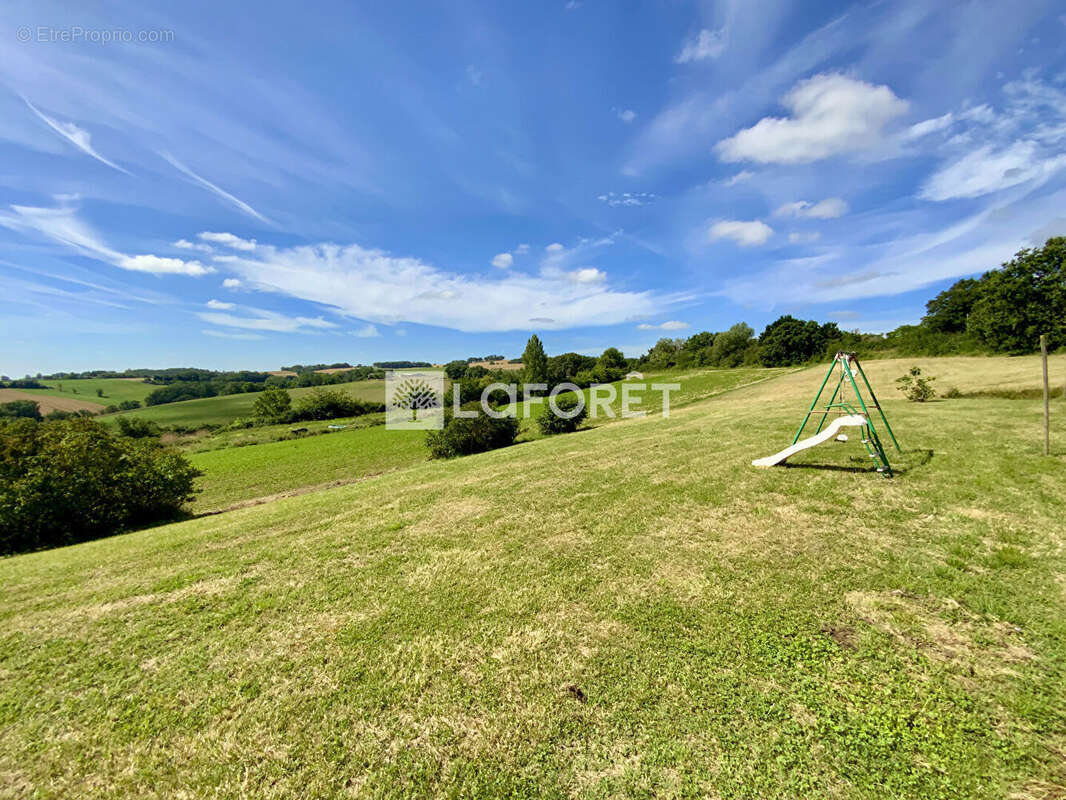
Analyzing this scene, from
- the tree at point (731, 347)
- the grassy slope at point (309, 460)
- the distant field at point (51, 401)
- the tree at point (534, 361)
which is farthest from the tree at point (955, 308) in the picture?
the distant field at point (51, 401)

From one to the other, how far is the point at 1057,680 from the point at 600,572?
3.94 meters

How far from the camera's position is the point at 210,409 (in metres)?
57.3

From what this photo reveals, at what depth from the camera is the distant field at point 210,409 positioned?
2020 inches

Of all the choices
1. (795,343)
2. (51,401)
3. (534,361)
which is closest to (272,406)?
(51,401)

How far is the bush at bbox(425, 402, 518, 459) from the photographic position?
68.6ft

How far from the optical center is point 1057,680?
2984 millimetres

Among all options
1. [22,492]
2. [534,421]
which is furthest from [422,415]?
[22,492]

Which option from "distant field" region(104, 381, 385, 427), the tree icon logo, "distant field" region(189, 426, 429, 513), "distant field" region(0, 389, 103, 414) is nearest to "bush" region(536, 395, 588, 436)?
"distant field" region(189, 426, 429, 513)

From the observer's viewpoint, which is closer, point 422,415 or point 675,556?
point 675,556

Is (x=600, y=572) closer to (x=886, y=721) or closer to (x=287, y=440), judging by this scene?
(x=886, y=721)

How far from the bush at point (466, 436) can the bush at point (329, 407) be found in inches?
1531

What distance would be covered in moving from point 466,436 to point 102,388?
8989cm

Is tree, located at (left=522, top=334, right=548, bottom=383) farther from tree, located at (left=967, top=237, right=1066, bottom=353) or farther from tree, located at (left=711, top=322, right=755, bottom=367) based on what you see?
tree, located at (left=967, top=237, right=1066, bottom=353)

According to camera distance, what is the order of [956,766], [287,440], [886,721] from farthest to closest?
[287,440], [886,721], [956,766]
